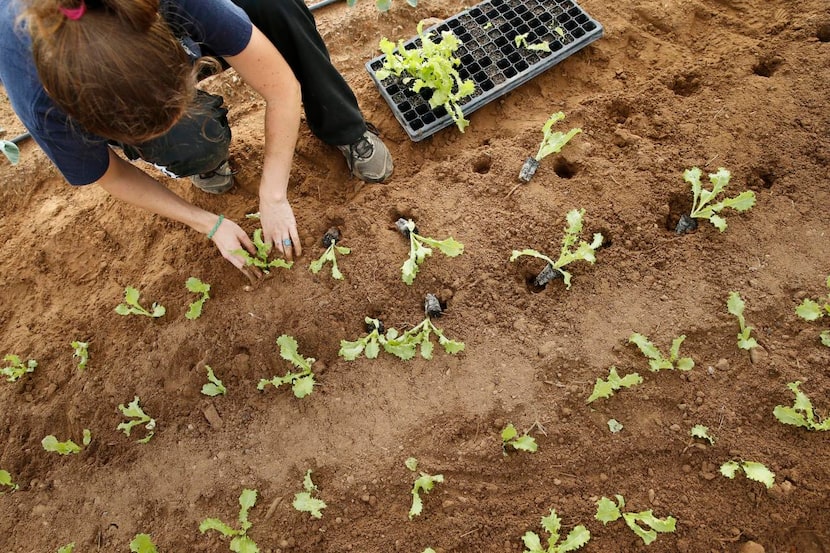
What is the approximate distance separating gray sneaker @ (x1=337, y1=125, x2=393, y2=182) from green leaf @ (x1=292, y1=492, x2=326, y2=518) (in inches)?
64.0

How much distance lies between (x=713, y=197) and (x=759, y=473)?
50.1 inches

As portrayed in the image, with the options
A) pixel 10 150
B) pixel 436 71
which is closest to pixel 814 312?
pixel 436 71

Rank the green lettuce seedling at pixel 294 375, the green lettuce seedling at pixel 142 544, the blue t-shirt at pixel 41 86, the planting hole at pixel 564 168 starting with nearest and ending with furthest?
the blue t-shirt at pixel 41 86 < the green lettuce seedling at pixel 142 544 < the green lettuce seedling at pixel 294 375 < the planting hole at pixel 564 168

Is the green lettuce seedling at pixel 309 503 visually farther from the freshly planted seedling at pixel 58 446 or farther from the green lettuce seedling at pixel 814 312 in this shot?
the green lettuce seedling at pixel 814 312

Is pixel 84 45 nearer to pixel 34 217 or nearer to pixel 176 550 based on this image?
pixel 176 550

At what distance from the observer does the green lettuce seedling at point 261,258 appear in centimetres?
271

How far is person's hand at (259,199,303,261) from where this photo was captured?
8.57 feet

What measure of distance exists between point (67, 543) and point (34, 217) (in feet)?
6.12

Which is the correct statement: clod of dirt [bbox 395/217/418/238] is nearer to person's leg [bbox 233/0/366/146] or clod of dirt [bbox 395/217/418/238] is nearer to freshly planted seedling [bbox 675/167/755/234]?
person's leg [bbox 233/0/366/146]

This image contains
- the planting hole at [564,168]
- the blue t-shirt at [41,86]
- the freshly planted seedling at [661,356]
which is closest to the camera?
the blue t-shirt at [41,86]

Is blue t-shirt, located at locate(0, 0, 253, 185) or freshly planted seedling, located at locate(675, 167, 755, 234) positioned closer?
blue t-shirt, located at locate(0, 0, 253, 185)

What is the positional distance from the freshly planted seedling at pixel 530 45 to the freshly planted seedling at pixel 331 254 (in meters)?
1.57

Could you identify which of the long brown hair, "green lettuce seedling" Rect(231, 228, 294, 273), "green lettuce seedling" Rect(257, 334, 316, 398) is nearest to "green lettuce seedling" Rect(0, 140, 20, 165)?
"green lettuce seedling" Rect(231, 228, 294, 273)

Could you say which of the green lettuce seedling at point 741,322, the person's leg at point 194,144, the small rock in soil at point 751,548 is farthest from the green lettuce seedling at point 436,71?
the small rock in soil at point 751,548
